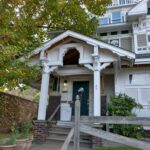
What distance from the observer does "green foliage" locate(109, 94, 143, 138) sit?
7977 mm

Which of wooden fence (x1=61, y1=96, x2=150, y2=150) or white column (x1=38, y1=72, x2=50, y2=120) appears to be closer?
wooden fence (x1=61, y1=96, x2=150, y2=150)

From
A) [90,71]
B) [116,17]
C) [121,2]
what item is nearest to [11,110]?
[90,71]

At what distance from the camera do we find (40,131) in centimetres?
822

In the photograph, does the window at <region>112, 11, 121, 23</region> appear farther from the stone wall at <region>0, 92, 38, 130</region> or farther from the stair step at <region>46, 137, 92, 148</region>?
the stair step at <region>46, 137, 92, 148</region>

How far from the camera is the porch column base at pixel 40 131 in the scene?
812 centimetres

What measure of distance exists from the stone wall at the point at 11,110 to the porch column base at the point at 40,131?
87.2 inches

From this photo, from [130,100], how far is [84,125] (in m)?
5.52

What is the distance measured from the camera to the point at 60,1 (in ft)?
42.4

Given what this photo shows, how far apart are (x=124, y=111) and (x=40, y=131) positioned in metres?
3.68

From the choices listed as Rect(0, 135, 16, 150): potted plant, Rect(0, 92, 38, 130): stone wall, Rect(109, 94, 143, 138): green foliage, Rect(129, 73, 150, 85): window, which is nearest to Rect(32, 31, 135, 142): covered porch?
Rect(109, 94, 143, 138): green foliage

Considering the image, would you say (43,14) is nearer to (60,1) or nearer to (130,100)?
(60,1)

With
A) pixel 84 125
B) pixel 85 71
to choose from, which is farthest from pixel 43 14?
pixel 84 125

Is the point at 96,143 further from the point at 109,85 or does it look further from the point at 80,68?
the point at 109,85

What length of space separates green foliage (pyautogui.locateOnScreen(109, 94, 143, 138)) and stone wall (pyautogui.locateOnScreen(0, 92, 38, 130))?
5281mm
